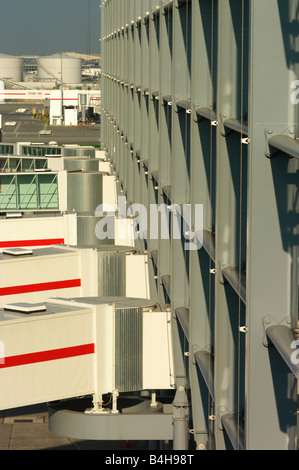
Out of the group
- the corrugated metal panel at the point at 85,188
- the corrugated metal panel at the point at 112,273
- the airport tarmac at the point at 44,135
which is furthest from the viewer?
the airport tarmac at the point at 44,135

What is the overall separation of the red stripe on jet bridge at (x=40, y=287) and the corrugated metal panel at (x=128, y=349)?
392cm

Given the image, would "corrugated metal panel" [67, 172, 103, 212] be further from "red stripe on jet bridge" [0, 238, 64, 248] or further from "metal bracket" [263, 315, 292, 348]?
"metal bracket" [263, 315, 292, 348]

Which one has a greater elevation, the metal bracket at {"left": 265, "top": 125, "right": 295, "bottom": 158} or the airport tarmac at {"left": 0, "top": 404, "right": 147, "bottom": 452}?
the metal bracket at {"left": 265, "top": 125, "right": 295, "bottom": 158}

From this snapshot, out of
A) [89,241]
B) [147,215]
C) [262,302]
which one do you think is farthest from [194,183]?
[89,241]

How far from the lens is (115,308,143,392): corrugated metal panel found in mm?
19109

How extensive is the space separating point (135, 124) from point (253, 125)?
25.3m

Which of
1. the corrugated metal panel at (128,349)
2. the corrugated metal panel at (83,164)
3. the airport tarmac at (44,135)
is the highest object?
the airport tarmac at (44,135)

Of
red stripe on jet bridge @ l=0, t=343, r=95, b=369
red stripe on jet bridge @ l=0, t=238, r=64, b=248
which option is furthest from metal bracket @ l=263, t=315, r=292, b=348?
red stripe on jet bridge @ l=0, t=238, r=64, b=248

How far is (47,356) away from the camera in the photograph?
17375mm

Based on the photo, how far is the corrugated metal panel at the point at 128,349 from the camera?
19.1m

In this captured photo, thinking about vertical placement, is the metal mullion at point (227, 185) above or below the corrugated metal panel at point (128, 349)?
above

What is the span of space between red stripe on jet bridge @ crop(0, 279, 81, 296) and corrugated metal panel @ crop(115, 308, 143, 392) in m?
3.92

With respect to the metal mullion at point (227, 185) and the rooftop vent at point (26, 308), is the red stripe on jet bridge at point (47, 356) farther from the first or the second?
the metal mullion at point (227, 185)

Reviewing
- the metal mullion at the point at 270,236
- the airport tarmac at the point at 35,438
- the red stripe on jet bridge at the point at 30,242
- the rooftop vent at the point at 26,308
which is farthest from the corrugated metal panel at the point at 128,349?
the red stripe on jet bridge at the point at 30,242
